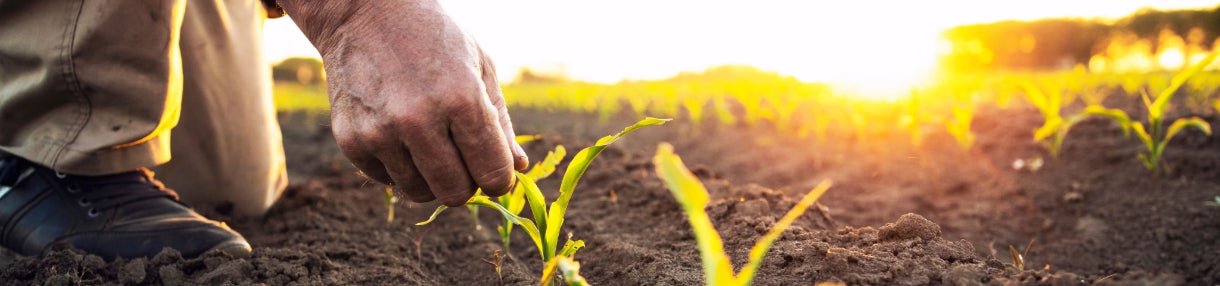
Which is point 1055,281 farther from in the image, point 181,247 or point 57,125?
point 57,125

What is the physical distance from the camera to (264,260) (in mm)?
1539

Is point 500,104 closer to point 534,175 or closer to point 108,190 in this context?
point 534,175

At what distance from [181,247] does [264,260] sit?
26cm

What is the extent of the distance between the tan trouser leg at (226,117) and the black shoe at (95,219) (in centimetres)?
41

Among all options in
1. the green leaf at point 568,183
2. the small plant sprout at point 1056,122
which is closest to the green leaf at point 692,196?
the green leaf at point 568,183

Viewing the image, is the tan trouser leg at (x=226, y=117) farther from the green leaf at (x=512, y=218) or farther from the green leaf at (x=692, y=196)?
the green leaf at (x=692, y=196)

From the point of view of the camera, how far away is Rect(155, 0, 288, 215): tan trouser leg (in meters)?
2.06

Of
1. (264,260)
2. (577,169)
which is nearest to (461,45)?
(577,169)

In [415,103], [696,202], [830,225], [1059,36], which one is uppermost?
[696,202]

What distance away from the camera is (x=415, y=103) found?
1.03 m

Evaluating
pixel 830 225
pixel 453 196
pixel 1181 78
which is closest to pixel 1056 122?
pixel 1181 78

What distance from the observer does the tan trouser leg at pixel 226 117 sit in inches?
81.0

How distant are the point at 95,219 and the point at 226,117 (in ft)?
1.87

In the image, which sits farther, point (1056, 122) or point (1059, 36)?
point (1059, 36)
